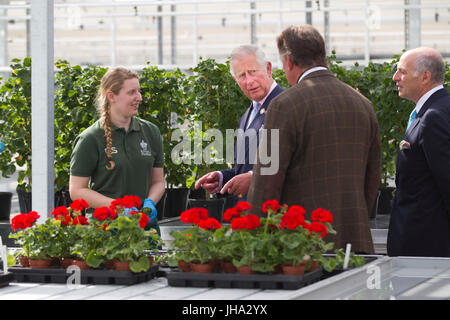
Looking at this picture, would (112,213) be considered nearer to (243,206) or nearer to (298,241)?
(243,206)

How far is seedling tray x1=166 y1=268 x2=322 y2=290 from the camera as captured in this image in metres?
1.88

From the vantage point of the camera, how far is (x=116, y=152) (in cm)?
323

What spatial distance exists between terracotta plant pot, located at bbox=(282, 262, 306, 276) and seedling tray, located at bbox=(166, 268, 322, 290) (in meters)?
0.02

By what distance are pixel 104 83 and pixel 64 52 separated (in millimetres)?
15614

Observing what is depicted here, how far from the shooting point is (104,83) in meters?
3.35

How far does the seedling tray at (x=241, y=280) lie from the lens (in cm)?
188

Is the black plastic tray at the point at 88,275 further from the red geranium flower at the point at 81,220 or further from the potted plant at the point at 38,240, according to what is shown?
the red geranium flower at the point at 81,220

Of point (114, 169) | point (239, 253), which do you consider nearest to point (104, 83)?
point (114, 169)

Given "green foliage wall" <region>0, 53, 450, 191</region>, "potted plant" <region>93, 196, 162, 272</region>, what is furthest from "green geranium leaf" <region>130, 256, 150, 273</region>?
"green foliage wall" <region>0, 53, 450, 191</region>

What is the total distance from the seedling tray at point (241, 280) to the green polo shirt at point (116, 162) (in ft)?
Answer: 4.18

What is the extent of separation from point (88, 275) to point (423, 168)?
1.60m

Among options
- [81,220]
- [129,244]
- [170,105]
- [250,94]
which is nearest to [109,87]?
[250,94]
